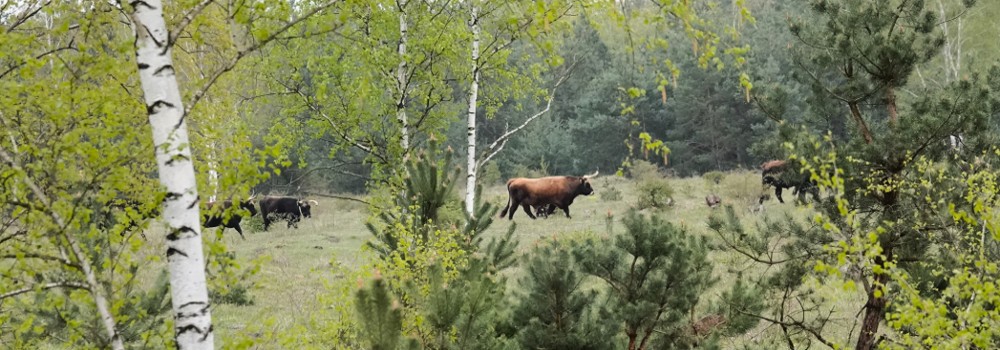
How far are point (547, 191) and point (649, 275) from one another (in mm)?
18684

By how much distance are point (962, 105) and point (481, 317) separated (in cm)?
465

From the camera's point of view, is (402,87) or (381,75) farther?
(402,87)

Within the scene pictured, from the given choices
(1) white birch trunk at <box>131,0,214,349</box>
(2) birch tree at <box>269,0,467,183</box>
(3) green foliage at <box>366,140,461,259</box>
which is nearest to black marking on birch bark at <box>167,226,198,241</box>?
(1) white birch trunk at <box>131,0,214,349</box>

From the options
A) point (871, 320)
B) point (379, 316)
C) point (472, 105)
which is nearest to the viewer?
point (379, 316)

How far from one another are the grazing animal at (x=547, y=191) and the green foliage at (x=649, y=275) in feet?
58.6

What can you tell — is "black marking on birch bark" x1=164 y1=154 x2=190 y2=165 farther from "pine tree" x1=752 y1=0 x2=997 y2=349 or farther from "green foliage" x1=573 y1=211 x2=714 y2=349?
"pine tree" x1=752 y1=0 x2=997 y2=349

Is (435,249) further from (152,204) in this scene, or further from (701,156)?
(701,156)

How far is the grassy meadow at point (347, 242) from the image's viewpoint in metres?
11.8

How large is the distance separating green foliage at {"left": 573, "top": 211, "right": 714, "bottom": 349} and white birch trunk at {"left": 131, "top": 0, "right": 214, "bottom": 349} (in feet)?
12.1

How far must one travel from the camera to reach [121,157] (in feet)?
12.7

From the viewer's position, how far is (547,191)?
25.6 m

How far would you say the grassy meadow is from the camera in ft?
38.7

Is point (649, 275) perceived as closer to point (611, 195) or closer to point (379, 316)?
point (379, 316)

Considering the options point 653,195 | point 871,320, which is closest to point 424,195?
point 871,320
